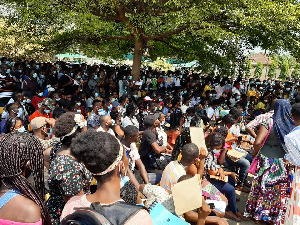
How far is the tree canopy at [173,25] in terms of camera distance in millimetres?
8102

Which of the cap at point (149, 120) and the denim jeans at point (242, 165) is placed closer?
the cap at point (149, 120)

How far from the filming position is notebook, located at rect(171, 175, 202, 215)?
8.34 ft

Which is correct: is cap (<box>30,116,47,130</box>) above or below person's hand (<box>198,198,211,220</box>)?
above

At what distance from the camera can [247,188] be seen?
17.9 feet

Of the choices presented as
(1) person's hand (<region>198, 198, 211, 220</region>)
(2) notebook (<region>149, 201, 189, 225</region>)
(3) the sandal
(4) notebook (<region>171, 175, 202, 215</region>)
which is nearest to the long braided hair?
(2) notebook (<region>149, 201, 189, 225</region>)

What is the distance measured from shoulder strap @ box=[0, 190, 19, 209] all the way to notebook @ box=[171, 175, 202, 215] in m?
1.26

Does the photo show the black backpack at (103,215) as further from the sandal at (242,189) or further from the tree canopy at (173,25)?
the tree canopy at (173,25)

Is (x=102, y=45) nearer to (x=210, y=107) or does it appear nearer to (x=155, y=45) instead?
(x=155, y=45)

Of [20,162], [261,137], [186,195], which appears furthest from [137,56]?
[20,162]

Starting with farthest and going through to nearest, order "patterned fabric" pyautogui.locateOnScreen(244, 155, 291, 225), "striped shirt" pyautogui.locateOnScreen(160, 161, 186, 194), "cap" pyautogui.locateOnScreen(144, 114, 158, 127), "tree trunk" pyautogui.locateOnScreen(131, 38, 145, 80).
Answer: "tree trunk" pyautogui.locateOnScreen(131, 38, 145, 80)
"cap" pyautogui.locateOnScreen(144, 114, 158, 127)
"patterned fabric" pyautogui.locateOnScreen(244, 155, 291, 225)
"striped shirt" pyautogui.locateOnScreen(160, 161, 186, 194)

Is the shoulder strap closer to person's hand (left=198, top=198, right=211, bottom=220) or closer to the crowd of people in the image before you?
the crowd of people

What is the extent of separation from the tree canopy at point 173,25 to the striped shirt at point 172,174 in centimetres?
542

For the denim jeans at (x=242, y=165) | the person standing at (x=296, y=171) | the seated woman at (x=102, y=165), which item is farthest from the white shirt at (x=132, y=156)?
the seated woman at (x=102, y=165)

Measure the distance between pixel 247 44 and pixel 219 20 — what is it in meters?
1.92
